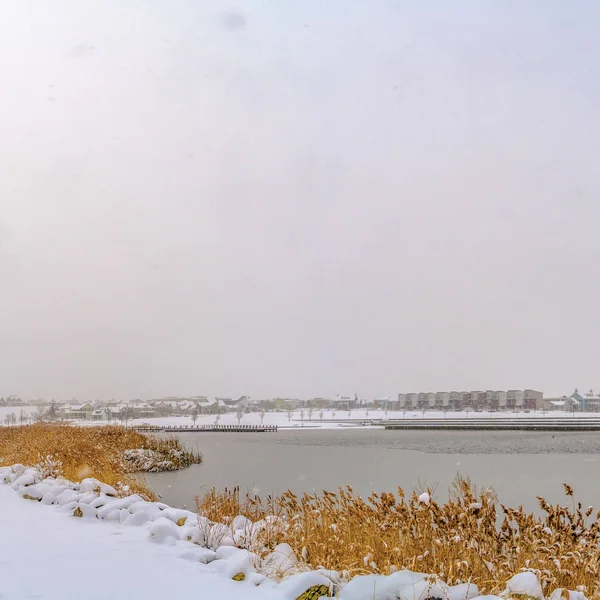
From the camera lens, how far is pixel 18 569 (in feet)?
17.0

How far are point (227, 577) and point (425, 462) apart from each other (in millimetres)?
26955

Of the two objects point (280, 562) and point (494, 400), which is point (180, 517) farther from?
point (494, 400)

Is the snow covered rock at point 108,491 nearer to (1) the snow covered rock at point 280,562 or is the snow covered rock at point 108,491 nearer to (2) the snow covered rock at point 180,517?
(2) the snow covered rock at point 180,517

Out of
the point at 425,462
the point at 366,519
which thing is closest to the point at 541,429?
the point at 425,462

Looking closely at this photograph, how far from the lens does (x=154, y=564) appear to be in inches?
214

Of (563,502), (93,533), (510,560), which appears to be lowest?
(563,502)

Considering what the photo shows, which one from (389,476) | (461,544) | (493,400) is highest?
(461,544)

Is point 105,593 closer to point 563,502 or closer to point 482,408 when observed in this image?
point 563,502

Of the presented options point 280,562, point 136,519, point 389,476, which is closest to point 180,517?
point 136,519

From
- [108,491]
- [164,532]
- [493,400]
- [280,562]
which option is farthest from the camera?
[493,400]

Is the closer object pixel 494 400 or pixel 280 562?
pixel 280 562

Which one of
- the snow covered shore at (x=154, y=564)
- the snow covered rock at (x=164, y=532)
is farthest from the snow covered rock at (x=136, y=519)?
the snow covered rock at (x=164, y=532)

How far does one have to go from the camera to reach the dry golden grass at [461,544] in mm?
4777

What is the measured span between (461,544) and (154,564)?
316 cm
